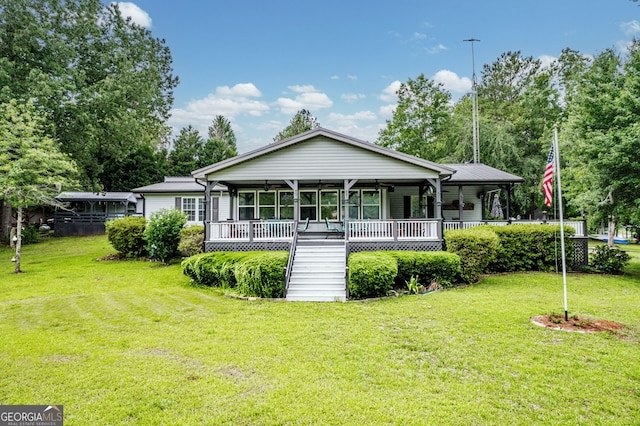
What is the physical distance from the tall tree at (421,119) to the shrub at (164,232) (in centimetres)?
2395

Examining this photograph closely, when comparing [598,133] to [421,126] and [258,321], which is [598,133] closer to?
[258,321]

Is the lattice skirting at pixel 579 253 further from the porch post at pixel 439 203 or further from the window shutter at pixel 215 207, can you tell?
the window shutter at pixel 215 207

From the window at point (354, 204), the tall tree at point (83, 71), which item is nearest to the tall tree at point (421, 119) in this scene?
the window at point (354, 204)

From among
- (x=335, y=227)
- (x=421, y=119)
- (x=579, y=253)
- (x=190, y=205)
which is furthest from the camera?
(x=421, y=119)

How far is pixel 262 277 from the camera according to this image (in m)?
9.72

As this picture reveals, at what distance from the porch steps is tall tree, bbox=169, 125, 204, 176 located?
121ft

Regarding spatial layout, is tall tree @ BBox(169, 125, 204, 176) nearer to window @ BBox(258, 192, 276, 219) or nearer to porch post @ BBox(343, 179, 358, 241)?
window @ BBox(258, 192, 276, 219)

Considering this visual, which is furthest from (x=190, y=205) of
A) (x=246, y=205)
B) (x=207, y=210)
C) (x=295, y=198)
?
(x=295, y=198)

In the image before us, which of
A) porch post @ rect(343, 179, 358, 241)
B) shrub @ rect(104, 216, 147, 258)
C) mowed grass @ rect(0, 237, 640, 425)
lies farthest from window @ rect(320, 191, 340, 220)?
shrub @ rect(104, 216, 147, 258)

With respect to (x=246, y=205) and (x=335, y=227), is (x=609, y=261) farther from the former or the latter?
(x=246, y=205)

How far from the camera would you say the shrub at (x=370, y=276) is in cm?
941

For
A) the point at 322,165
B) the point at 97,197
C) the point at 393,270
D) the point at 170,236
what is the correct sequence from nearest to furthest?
the point at 393,270, the point at 322,165, the point at 170,236, the point at 97,197

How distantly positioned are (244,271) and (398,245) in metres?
5.79

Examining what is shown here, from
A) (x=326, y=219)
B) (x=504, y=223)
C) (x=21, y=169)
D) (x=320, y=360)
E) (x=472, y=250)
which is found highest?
(x=21, y=169)
